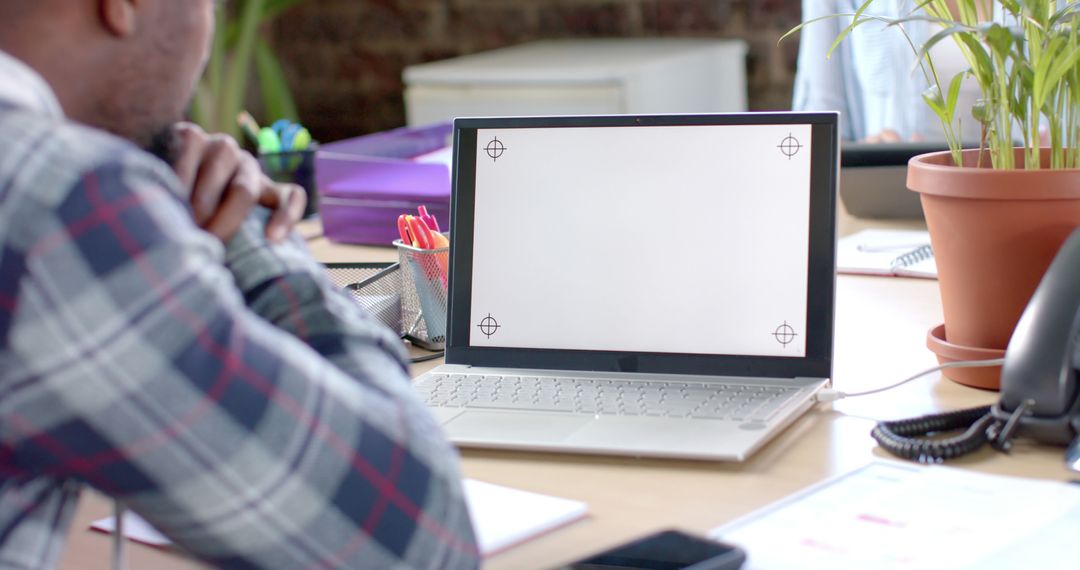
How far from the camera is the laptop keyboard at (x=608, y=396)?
3.34ft

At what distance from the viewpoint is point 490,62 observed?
3154 mm

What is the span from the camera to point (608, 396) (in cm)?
107

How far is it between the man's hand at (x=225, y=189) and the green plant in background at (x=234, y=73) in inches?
107

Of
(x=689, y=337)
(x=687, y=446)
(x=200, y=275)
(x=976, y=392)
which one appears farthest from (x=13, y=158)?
(x=976, y=392)

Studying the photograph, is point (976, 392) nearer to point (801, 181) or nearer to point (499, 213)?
point (801, 181)

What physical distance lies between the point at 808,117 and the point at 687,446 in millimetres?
331

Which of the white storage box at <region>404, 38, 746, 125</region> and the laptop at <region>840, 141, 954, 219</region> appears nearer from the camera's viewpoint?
the laptop at <region>840, 141, 954, 219</region>

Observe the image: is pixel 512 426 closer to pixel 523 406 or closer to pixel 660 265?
pixel 523 406

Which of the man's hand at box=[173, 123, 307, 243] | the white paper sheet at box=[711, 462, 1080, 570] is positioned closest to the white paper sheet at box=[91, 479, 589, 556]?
the white paper sheet at box=[711, 462, 1080, 570]

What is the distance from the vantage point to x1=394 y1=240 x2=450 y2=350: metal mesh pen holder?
1.27 metres

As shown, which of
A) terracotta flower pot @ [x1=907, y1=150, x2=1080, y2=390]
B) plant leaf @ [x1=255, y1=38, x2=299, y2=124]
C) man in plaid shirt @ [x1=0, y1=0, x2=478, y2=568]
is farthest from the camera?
plant leaf @ [x1=255, y1=38, x2=299, y2=124]

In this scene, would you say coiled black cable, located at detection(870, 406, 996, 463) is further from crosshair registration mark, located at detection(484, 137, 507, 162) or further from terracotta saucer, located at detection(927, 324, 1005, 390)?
crosshair registration mark, located at detection(484, 137, 507, 162)

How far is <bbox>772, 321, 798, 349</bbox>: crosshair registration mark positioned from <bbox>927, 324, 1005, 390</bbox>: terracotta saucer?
15cm

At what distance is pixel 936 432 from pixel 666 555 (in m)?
0.33
